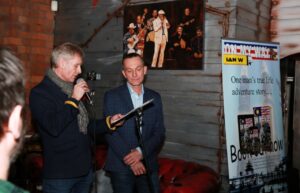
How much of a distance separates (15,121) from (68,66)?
5.41 ft

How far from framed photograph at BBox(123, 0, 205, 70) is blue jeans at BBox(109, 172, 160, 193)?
5.40 ft

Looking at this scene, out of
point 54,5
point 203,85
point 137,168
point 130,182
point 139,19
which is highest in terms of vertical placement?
point 54,5

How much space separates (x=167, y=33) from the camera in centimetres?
424

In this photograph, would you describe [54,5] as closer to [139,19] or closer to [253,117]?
[139,19]

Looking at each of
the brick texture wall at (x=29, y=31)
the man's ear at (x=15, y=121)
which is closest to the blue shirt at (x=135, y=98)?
the man's ear at (x=15, y=121)

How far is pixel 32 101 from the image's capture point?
7.93 feet

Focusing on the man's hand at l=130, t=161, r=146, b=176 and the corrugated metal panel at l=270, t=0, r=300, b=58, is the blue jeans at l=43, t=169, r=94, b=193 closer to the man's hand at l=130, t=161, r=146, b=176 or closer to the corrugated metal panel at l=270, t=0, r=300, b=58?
the man's hand at l=130, t=161, r=146, b=176

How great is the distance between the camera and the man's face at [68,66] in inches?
98.2

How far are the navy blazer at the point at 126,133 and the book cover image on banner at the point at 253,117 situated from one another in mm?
848

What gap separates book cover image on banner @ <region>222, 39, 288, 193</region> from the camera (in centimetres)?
347

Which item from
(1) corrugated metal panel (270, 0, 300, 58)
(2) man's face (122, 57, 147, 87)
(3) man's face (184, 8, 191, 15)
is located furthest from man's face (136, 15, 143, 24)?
(2) man's face (122, 57, 147, 87)

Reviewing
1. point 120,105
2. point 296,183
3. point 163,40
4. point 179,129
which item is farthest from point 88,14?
point 296,183

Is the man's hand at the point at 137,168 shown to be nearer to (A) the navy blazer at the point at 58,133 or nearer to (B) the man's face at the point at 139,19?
(A) the navy blazer at the point at 58,133

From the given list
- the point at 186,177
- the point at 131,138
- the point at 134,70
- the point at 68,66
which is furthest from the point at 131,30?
the point at 68,66
